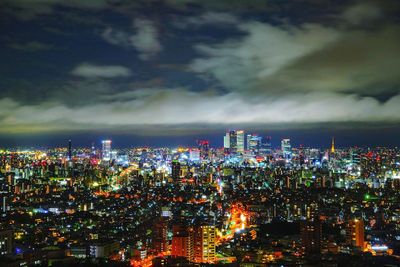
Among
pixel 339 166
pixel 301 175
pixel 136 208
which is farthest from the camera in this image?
pixel 339 166

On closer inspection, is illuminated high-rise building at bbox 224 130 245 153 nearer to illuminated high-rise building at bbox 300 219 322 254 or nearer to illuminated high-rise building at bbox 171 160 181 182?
illuminated high-rise building at bbox 171 160 181 182

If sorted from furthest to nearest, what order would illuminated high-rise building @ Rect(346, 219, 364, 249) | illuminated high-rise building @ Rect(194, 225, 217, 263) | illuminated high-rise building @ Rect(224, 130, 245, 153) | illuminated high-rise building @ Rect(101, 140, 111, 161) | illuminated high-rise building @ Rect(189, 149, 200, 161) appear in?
illuminated high-rise building @ Rect(224, 130, 245, 153) → illuminated high-rise building @ Rect(101, 140, 111, 161) → illuminated high-rise building @ Rect(189, 149, 200, 161) → illuminated high-rise building @ Rect(346, 219, 364, 249) → illuminated high-rise building @ Rect(194, 225, 217, 263)

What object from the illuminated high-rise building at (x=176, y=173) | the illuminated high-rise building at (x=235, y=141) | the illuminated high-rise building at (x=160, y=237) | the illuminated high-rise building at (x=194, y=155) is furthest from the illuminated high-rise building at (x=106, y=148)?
the illuminated high-rise building at (x=160, y=237)

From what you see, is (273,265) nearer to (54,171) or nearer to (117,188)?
(117,188)

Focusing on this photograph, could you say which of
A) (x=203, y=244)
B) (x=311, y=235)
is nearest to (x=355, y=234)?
(x=311, y=235)

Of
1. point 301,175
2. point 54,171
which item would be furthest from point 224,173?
point 54,171

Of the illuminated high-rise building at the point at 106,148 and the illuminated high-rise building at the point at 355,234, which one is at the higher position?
the illuminated high-rise building at the point at 106,148

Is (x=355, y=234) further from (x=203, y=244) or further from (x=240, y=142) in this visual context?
(x=240, y=142)

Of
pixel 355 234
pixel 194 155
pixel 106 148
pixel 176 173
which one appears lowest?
pixel 355 234

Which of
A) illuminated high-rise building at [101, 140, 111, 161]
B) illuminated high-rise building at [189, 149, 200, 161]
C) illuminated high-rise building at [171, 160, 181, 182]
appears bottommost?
illuminated high-rise building at [171, 160, 181, 182]

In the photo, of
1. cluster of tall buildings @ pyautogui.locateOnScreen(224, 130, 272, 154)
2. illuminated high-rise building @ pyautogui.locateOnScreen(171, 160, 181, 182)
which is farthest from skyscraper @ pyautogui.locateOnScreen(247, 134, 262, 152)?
illuminated high-rise building @ pyautogui.locateOnScreen(171, 160, 181, 182)

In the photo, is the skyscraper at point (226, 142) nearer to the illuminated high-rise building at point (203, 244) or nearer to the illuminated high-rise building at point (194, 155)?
the illuminated high-rise building at point (194, 155)
